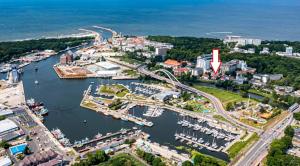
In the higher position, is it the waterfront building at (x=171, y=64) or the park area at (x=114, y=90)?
the waterfront building at (x=171, y=64)

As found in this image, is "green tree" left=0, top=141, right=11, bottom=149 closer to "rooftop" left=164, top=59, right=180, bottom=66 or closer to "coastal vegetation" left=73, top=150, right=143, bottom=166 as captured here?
"coastal vegetation" left=73, top=150, right=143, bottom=166

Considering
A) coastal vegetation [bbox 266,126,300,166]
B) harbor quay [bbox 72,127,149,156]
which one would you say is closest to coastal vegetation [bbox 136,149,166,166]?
harbor quay [bbox 72,127,149,156]

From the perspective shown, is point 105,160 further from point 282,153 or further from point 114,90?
point 114,90

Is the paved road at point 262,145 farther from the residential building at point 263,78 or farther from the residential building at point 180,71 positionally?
the residential building at point 180,71

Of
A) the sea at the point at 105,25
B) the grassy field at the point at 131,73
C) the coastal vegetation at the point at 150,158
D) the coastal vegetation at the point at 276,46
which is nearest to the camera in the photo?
the coastal vegetation at the point at 150,158

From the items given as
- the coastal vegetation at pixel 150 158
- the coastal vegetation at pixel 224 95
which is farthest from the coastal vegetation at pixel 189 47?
the coastal vegetation at pixel 150 158

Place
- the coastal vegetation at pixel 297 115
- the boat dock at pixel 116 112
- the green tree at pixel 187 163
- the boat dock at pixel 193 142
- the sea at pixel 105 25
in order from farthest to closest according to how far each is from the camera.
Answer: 1. the boat dock at pixel 116 112
2. the coastal vegetation at pixel 297 115
3. the sea at pixel 105 25
4. the boat dock at pixel 193 142
5. the green tree at pixel 187 163

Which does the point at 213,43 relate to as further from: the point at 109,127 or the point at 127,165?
the point at 127,165
